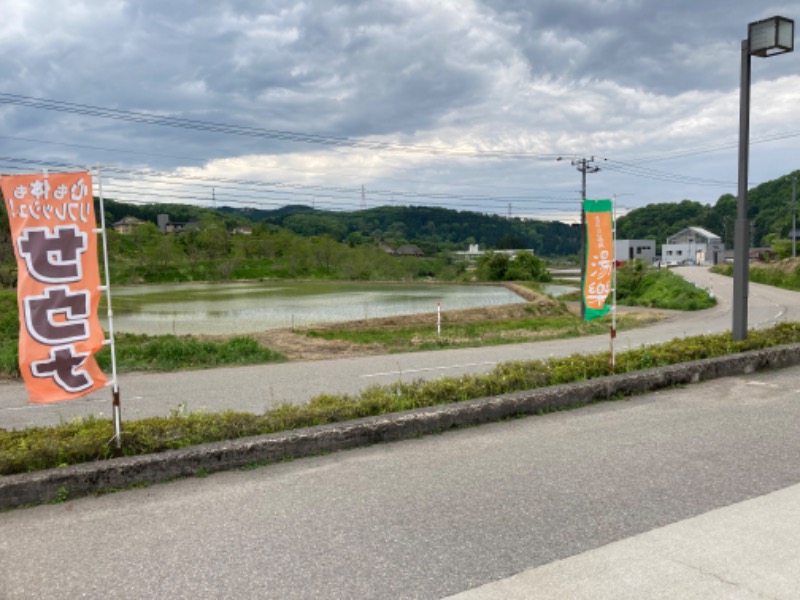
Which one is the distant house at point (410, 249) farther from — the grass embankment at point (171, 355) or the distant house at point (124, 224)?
the grass embankment at point (171, 355)

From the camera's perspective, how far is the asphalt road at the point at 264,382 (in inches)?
312

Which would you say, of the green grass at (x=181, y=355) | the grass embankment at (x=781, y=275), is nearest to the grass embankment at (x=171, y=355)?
the green grass at (x=181, y=355)

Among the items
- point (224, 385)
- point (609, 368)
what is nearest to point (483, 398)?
point (609, 368)

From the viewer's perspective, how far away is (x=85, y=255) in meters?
4.23

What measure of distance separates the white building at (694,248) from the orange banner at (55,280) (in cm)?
10312

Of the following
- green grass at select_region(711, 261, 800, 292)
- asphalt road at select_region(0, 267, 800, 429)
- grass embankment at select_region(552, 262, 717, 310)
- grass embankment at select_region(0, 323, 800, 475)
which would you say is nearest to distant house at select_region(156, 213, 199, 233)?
grass embankment at select_region(552, 262, 717, 310)

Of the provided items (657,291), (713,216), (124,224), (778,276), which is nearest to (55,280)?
(657,291)

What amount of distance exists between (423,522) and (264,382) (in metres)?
6.61

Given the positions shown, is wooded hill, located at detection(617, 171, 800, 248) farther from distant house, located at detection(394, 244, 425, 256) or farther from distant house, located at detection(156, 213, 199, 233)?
distant house, located at detection(156, 213, 199, 233)

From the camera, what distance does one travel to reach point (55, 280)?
4.13 metres

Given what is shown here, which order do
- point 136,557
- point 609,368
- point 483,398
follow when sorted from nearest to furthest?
point 136,557
point 483,398
point 609,368

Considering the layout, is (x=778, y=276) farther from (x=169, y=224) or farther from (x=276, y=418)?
(x=169, y=224)

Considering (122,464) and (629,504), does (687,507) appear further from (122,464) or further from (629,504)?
(122,464)

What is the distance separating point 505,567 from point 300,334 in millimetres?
15034
